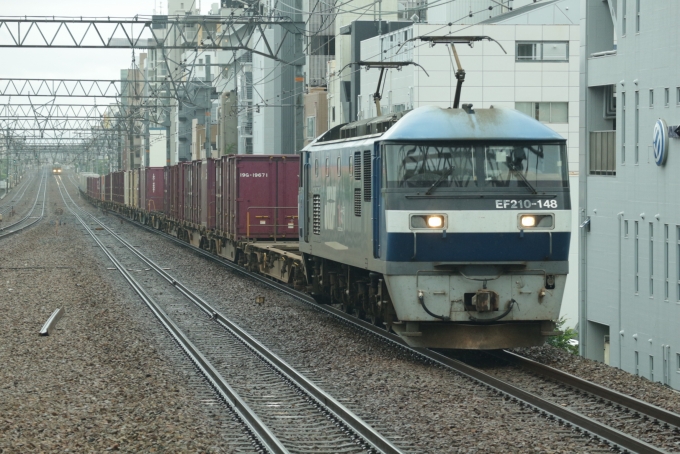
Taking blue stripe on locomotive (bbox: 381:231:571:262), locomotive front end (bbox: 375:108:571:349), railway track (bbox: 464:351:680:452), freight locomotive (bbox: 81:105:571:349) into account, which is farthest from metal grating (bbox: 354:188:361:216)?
railway track (bbox: 464:351:680:452)

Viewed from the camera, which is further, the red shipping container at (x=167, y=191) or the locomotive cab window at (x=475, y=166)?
the red shipping container at (x=167, y=191)

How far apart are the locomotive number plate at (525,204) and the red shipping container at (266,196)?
1586 cm

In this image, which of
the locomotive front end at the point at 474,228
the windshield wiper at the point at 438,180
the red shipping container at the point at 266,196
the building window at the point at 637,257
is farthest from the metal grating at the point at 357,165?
the red shipping container at the point at 266,196

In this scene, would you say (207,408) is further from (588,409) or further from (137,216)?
(137,216)

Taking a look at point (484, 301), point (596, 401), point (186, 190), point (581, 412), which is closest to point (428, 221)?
point (484, 301)

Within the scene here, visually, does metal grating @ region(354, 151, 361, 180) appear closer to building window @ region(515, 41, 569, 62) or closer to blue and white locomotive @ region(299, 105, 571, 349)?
blue and white locomotive @ region(299, 105, 571, 349)

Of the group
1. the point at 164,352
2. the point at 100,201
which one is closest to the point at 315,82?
the point at 100,201

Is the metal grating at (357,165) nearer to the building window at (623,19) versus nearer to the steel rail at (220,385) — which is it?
the steel rail at (220,385)

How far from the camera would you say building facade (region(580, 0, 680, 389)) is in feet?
68.4

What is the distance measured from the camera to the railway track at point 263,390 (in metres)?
9.57

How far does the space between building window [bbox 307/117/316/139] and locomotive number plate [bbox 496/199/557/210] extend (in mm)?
50291

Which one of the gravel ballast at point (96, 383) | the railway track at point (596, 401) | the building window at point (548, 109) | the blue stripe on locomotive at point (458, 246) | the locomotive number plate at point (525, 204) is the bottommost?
the gravel ballast at point (96, 383)

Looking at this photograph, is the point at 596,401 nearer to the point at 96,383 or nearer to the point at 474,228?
the point at 474,228

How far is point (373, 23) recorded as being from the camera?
183ft
